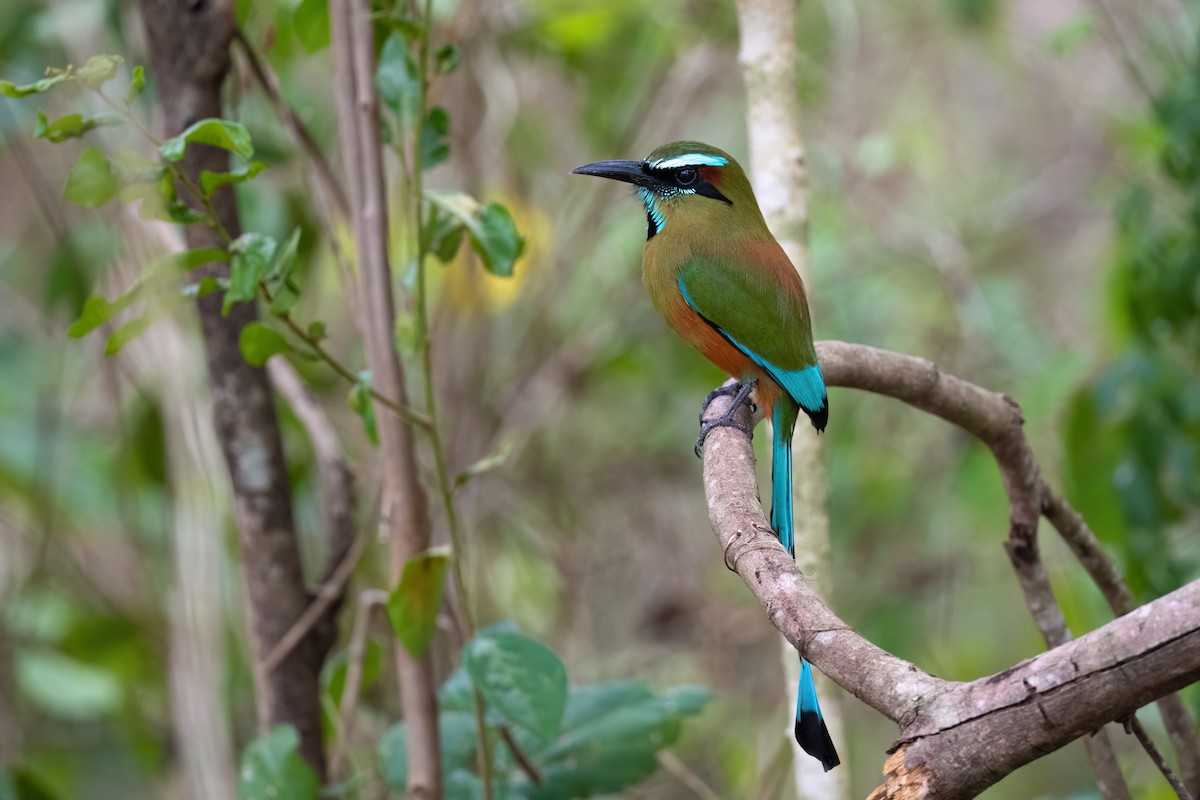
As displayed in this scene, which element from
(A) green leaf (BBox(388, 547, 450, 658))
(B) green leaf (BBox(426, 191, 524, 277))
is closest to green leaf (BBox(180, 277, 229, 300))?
(B) green leaf (BBox(426, 191, 524, 277))

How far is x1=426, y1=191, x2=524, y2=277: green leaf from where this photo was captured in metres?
2.00

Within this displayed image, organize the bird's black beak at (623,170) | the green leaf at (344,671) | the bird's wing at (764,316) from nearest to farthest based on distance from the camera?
the bird's wing at (764,316), the green leaf at (344,671), the bird's black beak at (623,170)

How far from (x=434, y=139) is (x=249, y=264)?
55cm

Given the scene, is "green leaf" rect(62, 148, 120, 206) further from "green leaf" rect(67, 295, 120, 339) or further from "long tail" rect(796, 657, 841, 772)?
"long tail" rect(796, 657, 841, 772)

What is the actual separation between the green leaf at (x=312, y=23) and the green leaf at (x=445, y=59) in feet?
0.83

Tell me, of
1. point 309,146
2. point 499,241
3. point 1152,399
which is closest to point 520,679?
point 499,241

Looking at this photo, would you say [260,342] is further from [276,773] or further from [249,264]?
[276,773]

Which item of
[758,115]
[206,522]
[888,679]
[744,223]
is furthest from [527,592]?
[888,679]

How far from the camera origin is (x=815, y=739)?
1.49 metres

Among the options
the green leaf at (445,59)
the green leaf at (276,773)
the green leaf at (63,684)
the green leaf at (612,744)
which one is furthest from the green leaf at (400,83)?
the green leaf at (63,684)

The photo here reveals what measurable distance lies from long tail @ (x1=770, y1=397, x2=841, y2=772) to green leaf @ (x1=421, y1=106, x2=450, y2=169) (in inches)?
29.4

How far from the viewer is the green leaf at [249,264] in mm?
1699

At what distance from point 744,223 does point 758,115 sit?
38 cm

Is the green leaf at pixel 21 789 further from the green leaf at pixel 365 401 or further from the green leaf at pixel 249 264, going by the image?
the green leaf at pixel 249 264
